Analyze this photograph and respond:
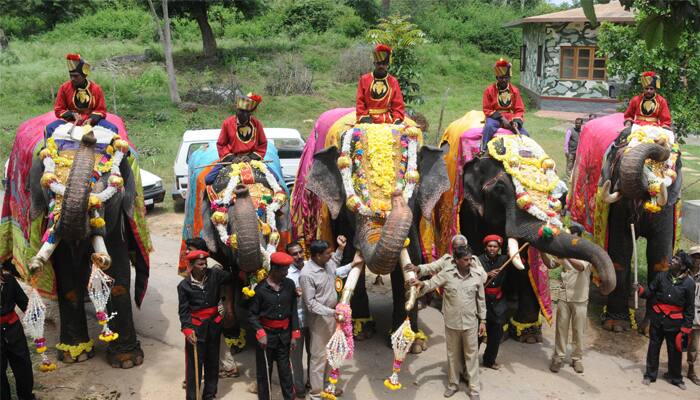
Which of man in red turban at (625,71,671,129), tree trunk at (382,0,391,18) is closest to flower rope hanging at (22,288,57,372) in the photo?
man in red turban at (625,71,671,129)

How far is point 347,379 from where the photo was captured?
7.23 meters

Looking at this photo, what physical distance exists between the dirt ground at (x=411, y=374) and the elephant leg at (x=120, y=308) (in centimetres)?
13

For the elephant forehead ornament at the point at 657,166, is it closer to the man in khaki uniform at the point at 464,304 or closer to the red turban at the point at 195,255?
the man in khaki uniform at the point at 464,304

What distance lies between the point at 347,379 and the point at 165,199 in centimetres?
915

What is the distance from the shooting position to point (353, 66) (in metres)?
28.9

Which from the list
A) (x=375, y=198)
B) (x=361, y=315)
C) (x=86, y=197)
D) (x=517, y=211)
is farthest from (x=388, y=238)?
(x=86, y=197)

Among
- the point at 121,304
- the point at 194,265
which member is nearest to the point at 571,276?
the point at 194,265

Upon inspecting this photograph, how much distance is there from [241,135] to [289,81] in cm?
1906

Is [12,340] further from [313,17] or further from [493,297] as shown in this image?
[313,17]

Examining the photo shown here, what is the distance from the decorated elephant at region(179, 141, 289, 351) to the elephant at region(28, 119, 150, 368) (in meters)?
0.67

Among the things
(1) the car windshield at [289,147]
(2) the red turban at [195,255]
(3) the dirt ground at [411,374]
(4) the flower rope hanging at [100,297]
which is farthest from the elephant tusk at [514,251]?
(1) the car windshield at [289,147]

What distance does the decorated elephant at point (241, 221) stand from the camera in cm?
649

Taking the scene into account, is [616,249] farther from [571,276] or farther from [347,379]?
[347,379]

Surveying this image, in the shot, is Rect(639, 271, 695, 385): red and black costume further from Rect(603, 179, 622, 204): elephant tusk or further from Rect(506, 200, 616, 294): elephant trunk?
Rect(603, 179, 622, 204): elephant tusk
